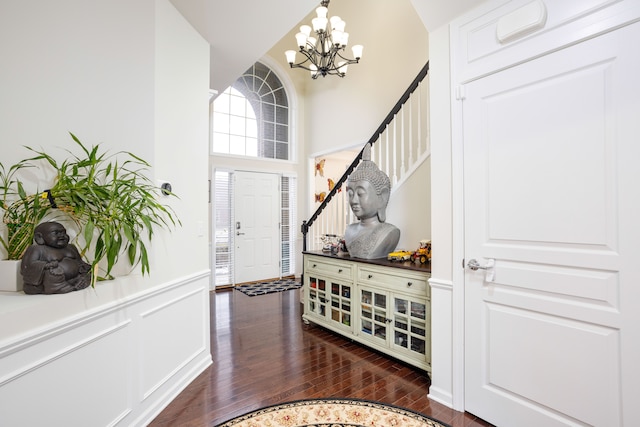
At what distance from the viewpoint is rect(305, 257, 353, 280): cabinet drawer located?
3021mm

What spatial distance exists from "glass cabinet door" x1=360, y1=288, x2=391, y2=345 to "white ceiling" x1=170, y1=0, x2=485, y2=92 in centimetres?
206

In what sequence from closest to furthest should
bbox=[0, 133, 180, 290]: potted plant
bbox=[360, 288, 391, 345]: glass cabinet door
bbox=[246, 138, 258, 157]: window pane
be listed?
bbox=[0, 133, 180, 290]: potted plant, bbox=[360, 288, 391, 345]: glass cabinet door, bbox=[246, 138, 258, 157]: window pane

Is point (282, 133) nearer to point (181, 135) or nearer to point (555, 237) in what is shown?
point (181, 135)

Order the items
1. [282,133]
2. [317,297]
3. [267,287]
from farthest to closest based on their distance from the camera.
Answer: [282,133] < [267,287] < [317,297]

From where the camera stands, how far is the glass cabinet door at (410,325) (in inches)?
93.3

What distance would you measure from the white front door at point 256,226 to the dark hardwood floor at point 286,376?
2.09 meters

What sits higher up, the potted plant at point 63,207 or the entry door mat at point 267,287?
the potted plant at point 63,207

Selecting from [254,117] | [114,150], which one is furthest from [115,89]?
[254,117]

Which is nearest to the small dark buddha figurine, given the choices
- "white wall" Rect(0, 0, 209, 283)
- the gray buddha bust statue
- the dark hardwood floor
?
"white wall" Rect(0, 0, 209, 283)

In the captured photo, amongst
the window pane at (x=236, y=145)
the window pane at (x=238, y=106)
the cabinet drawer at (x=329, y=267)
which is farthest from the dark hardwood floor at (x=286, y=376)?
the window pane at (x=238, y=106)

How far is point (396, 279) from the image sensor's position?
2.57 metres

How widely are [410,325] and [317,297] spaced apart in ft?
3.90

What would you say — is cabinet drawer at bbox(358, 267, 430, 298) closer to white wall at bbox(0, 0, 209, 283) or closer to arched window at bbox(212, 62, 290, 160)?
white wall at bbox(0, 0, 209, 283)

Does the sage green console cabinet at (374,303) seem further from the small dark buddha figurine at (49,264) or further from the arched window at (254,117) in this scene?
the arched window at (254,117)
